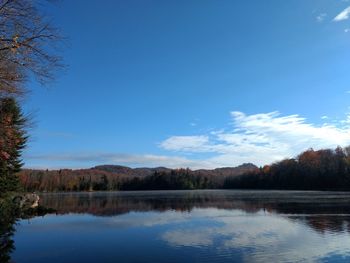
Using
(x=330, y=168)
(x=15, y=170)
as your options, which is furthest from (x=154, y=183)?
(x=15, y=170)

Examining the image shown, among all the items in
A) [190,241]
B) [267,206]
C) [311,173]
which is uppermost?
[311,173]

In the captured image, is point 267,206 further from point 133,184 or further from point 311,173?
point 133,184

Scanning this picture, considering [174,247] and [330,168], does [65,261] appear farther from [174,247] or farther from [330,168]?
[330,168]

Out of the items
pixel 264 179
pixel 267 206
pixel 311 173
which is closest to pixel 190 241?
pixel 267 206

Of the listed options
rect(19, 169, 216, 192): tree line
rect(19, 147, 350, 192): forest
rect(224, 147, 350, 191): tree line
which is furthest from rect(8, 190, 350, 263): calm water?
rect(19, 169, 216, 192): tree line

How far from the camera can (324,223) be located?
31.2 m

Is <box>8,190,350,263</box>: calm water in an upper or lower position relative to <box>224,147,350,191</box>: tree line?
lower

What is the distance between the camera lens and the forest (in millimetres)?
120125

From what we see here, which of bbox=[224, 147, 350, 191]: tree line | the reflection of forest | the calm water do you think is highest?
bbox=[224, 147, 350, 191]: tree line

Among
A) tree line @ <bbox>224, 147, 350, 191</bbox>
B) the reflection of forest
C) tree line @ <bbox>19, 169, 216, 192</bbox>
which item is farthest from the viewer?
tree line @ <bbox>19, 169, 216, 192</bbox>

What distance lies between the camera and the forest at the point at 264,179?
394 feet

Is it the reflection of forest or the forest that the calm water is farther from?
the forest

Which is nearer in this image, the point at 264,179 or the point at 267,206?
the point at 267,206

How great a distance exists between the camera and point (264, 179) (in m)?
159
